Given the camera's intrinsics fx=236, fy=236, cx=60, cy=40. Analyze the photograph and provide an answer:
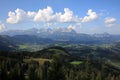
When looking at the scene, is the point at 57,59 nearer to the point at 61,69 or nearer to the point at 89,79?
the point at 61,69

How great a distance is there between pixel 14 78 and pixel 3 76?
5.11 meters

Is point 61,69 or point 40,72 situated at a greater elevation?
point 61,69

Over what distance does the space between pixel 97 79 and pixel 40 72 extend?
30.6 m

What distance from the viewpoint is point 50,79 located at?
46.6 meters

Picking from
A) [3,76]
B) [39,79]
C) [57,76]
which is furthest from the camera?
[39,79]

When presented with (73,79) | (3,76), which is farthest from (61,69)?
(73,79)

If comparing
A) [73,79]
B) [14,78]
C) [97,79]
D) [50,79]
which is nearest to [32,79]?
[14,78]

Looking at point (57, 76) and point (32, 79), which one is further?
point (32, 79)

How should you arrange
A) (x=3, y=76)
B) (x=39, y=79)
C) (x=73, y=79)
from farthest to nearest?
(x=73, y=79) → (x=39, y=79) → (x=3, y=76)

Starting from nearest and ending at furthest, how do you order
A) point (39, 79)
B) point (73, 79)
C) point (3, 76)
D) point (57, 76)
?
point (57, 76) → point (3, 76) → point (39, 79) → point (73, 79)

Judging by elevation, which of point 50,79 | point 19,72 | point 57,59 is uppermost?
point 57,59

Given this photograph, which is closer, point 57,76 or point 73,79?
point 57,76

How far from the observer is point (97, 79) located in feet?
405

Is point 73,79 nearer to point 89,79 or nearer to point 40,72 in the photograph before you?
point 89,79
